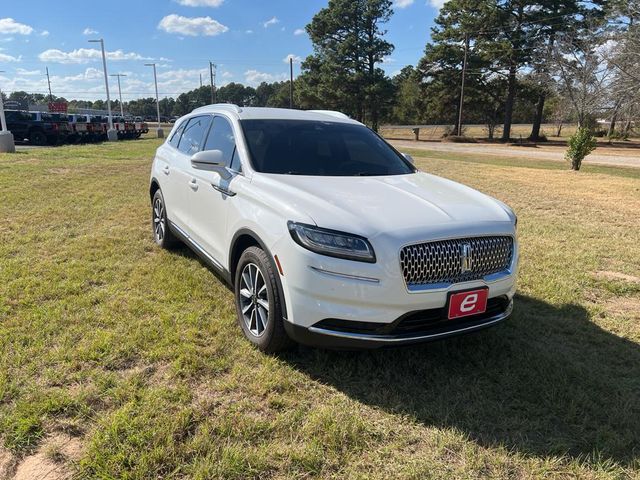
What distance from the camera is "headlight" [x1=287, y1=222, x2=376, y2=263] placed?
274 centimetres

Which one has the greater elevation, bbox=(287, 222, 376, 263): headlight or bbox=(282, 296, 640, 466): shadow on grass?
bbox=(287, 222, 376, 263): headlight

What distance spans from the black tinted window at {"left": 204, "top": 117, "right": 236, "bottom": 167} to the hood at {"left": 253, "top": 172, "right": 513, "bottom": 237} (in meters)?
0.64

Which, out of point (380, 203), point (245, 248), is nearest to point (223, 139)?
point (245, 248)

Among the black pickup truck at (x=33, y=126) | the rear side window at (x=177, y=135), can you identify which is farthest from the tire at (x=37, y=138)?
the rear side window at (x=177, y=135)

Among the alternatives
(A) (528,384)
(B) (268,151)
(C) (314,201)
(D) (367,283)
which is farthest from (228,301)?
(A) (528,384)

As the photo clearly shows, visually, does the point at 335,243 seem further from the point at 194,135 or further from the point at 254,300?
the point at 194,135

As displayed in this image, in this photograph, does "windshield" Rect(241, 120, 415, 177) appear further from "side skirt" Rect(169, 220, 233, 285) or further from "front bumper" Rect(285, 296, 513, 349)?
"front bumper" Rect(285, 296, 513, 349)

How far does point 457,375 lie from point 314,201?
1.50 metres

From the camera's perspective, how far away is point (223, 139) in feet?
14.0

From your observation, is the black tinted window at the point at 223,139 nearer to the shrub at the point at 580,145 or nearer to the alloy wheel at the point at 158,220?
the alloy wheel at the point at 158,220

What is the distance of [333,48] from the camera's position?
164ft

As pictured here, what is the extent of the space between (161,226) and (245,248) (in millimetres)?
2609

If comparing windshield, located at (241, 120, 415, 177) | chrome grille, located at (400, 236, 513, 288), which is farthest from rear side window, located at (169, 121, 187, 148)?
chrome grille, located at (400, 236, 513, 288)

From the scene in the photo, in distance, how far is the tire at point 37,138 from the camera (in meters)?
24.5
